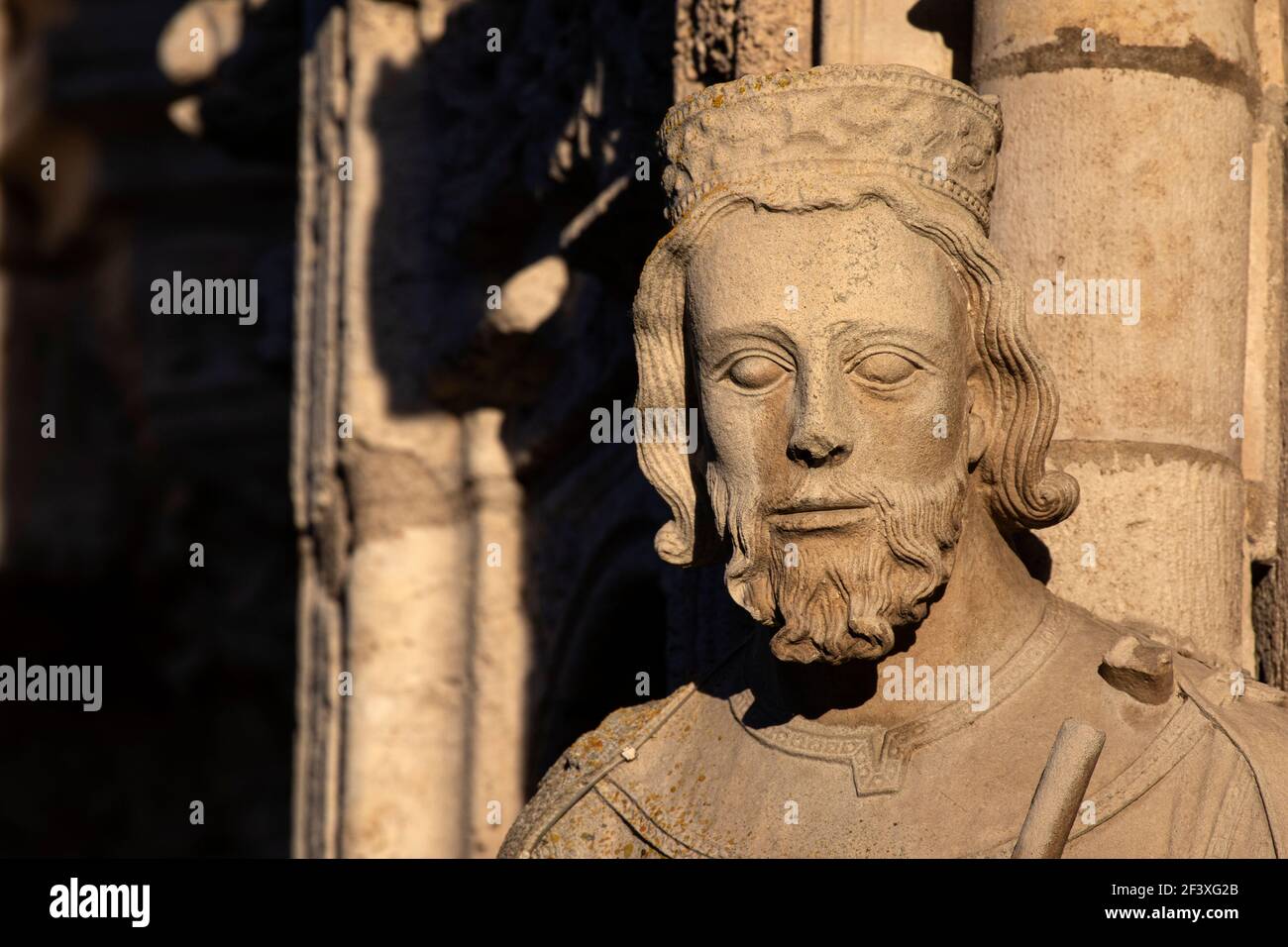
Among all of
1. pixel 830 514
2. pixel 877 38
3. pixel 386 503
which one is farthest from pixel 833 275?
pixel 386 503

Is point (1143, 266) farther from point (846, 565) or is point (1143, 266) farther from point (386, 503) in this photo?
point (386, 503)

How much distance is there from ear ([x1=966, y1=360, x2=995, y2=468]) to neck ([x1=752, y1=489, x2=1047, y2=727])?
9cm

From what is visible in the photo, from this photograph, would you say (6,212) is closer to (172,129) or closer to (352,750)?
(172,129)

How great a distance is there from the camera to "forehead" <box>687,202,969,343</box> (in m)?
4.36

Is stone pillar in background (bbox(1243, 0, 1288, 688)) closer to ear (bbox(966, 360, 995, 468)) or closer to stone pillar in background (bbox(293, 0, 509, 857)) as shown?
ear (bbox(966, 360, 995, 468))

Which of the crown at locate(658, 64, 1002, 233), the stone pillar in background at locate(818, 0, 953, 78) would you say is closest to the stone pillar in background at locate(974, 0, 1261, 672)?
the stone pillar in background at locate(818, 0, 953, 78)

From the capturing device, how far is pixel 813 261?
4379mm

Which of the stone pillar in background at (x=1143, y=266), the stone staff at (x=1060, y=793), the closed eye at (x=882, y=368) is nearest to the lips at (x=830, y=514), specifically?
the closed eye at (x=882, y=368)

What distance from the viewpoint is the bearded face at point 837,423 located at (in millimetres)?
4340

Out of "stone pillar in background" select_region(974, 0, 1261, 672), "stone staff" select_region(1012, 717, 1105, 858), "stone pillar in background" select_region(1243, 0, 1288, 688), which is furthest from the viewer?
"stone pillar in background" select_region(1243, 0, 1288, 688)

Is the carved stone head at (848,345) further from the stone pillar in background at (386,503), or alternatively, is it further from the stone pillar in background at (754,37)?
the stone pillar in background at (386,503)

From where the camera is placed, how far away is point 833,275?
4.36 m

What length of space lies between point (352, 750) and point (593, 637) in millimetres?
1010
